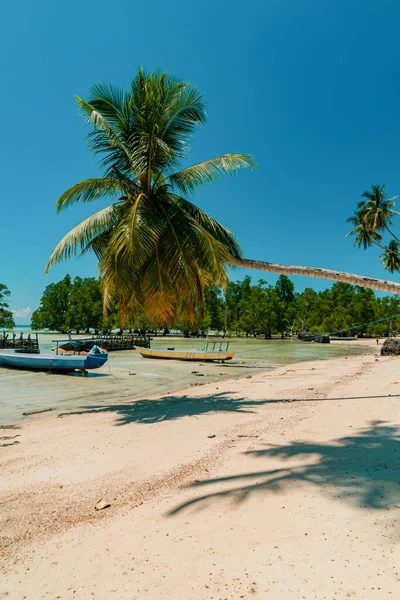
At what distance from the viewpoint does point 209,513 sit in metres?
3.78

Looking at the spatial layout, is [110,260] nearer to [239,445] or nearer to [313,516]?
[239,445]

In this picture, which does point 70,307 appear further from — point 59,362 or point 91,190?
point 91,190

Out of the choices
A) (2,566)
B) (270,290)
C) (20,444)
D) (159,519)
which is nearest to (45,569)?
(2,566)

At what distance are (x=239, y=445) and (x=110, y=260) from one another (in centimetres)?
540

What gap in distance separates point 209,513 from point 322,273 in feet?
24.3

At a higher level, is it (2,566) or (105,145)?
(105,145)

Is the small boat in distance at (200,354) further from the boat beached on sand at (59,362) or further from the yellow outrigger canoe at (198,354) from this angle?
the boat beached on sand at (59,362)

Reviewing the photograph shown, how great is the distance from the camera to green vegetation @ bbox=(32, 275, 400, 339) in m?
96.3

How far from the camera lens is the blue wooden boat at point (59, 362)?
23516 mm

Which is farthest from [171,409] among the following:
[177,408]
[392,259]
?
[392,259]

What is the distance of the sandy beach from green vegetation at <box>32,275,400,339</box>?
84778 millimetres

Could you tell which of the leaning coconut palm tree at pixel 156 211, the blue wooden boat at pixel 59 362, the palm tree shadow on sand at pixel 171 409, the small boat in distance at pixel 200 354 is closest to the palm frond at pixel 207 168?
the leaning coconut palm tree at pixel 156 211

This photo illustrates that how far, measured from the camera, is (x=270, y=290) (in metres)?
109

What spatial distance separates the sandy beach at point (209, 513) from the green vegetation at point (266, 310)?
8478 cm
